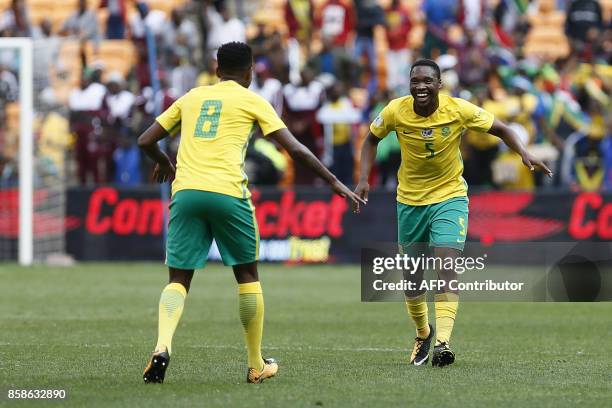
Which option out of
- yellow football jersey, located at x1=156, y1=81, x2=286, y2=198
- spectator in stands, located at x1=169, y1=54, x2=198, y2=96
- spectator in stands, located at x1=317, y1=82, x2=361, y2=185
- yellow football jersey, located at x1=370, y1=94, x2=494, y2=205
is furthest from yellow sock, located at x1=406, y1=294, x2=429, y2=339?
spectator in stands, located at x1=169, y1=54, x2=198, y2=96

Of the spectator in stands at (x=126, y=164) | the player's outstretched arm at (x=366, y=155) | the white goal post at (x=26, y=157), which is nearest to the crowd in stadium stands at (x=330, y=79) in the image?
the spectator in stands at (x=126, y=164)

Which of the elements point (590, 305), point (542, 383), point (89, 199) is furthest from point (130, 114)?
Result: point (542, 383)

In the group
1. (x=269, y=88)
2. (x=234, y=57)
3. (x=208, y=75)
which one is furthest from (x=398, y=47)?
(x=234, y=57)

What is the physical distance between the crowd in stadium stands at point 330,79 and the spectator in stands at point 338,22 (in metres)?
0.03

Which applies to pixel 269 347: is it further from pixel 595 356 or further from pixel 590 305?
pixel 590 305

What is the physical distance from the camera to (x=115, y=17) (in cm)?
2728

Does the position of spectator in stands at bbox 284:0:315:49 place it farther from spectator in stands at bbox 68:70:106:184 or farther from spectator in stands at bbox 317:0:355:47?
spectator in stands at bbox 68:70:106:184

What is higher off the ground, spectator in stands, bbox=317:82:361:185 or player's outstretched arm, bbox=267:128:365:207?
player's outstretched arm, bbox=267:128:365:207

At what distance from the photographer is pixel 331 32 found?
25344 mm

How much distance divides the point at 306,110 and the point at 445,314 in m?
13.0

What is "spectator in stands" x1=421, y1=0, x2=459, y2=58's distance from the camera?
2491 centimetres

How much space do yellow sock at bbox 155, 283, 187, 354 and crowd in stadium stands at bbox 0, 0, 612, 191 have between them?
1388 cm

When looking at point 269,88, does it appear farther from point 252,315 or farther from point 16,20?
point 252,315

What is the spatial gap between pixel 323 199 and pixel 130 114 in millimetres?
3883
